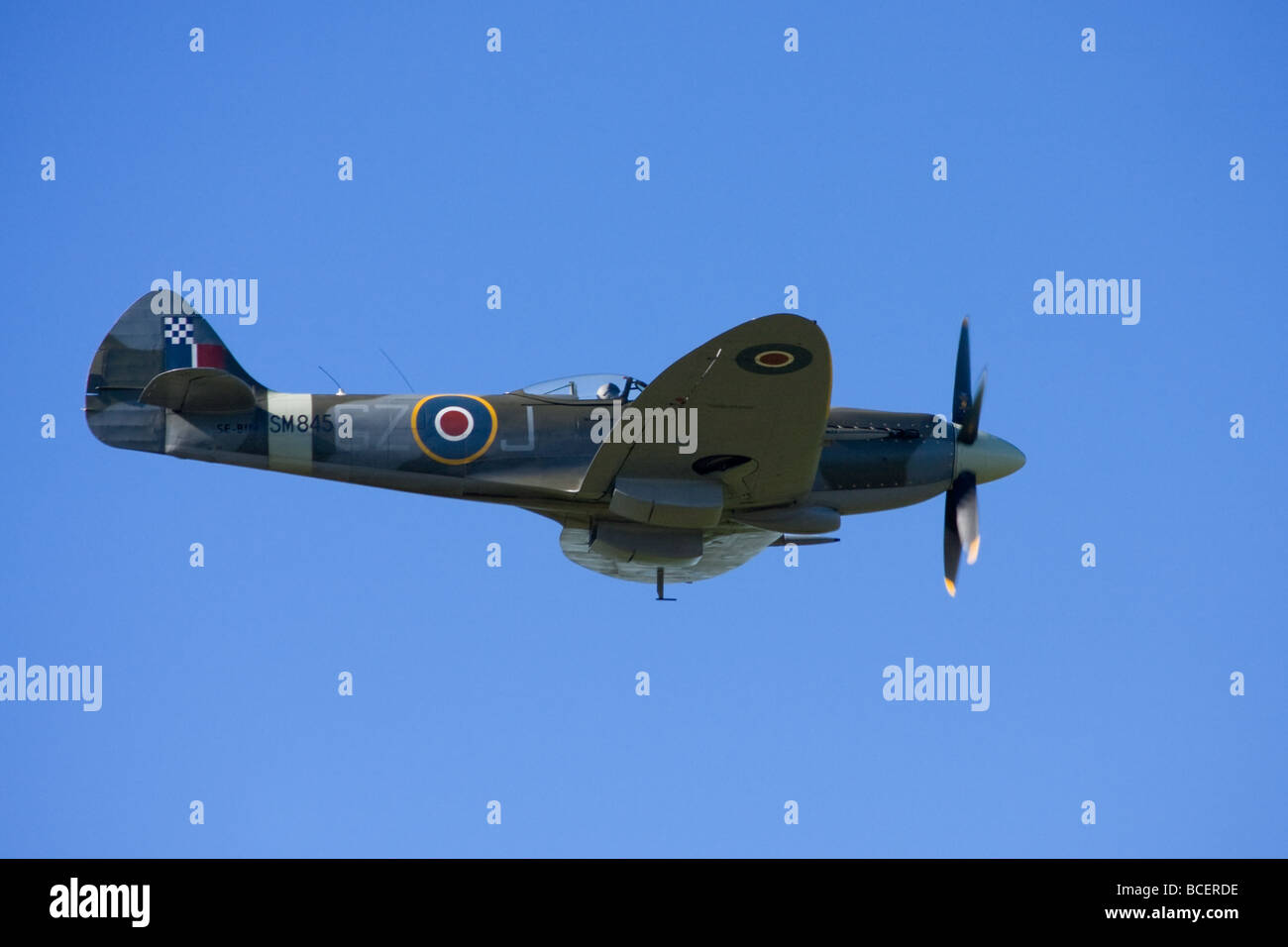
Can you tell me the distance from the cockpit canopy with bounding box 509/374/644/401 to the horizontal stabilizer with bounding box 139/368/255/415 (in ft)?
10.6

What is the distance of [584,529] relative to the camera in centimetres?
1933

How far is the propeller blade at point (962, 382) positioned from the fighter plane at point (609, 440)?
0.02 metres

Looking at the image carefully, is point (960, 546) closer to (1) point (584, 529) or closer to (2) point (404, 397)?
(1) point (584, 529)

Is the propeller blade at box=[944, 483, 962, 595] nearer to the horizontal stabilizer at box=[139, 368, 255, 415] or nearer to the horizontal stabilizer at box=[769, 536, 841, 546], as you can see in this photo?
the horizontal stabilizer at box=[769, 536, 841, 546]

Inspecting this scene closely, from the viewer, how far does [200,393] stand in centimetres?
1747

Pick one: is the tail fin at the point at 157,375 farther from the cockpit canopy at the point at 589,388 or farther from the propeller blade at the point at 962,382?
the propeller blade at the point at 962,382

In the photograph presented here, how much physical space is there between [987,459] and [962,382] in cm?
117

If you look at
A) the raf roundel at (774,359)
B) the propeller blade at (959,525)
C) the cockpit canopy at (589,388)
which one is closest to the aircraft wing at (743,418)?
the raf roundel at (774,359)

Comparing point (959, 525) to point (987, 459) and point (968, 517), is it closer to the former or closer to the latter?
point (968, 517)

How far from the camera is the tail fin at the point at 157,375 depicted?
17.5m

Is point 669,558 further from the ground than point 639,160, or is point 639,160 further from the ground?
point 639,160

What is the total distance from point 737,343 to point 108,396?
799 centimetres
